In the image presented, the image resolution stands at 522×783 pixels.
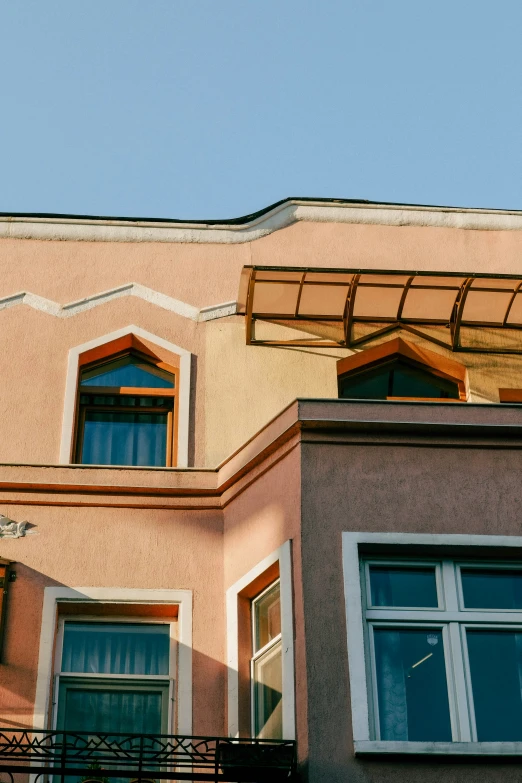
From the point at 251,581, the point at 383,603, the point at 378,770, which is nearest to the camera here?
the point at 378,770

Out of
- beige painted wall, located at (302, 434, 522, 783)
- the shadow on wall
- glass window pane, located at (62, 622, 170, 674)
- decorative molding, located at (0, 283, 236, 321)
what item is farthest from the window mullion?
decorative molding, located at (0, 283, 236, 321)

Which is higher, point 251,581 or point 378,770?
point 251,581

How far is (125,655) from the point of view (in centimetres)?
1223

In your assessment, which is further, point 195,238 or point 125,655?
point 195,238

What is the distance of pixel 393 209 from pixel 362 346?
1988mm

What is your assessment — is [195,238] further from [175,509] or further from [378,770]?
[378,770]

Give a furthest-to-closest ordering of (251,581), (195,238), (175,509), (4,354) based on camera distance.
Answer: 1. (195,238)
2. (4,354)
3. (175,509)
4. (251,581)

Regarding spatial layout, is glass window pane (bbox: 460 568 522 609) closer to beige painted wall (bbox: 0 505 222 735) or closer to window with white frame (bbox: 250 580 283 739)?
window with white frame (bbox: 250 580 283 739)

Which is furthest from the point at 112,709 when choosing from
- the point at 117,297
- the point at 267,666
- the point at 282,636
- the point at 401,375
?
the point at 401,375

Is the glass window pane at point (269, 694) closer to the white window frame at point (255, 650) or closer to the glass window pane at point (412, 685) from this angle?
the white window frame at point (255, 650)

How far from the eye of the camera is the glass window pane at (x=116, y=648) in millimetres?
12125

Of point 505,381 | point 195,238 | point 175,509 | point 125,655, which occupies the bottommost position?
point 125,655

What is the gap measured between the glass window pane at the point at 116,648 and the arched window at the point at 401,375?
3.53 metres

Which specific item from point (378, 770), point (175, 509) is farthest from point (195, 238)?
point (378, 770)
